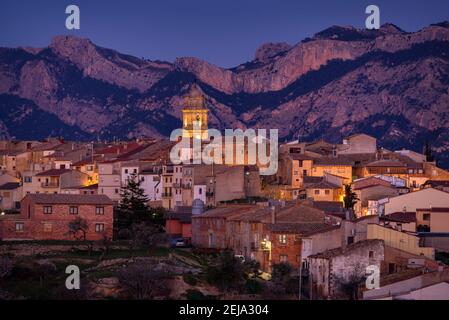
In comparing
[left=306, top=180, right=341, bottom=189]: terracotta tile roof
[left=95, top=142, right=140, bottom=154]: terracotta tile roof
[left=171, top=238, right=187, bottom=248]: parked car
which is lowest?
[left=171, top=238, right=187, bottom=248]: parked car

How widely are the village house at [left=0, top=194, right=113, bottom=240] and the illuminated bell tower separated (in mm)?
41867

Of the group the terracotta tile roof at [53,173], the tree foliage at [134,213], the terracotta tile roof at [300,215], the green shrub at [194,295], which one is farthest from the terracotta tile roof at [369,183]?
the green shrub at [194,295]

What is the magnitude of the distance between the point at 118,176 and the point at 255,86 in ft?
336

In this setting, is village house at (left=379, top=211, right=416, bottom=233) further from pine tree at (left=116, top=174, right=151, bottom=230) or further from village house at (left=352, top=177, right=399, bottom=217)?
pine tree at (left=116, top=174, right=151, bottom=230)

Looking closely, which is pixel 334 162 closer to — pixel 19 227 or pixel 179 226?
pixel 179 226

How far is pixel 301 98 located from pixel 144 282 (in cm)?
12501

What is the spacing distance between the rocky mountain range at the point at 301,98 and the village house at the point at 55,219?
2818 inches

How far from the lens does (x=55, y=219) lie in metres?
70.6

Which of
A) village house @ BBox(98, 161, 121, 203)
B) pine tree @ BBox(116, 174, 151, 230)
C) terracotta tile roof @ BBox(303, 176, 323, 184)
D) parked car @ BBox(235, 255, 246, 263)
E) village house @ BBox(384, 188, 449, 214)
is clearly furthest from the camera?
village house @ BBox(98, 161, 121, 203)

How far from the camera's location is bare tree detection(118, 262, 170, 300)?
55.1 meters

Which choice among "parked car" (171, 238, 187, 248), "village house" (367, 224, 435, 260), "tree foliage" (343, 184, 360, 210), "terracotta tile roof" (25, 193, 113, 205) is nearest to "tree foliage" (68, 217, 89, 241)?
"terracotta tile roof" (25, 193, 113, 205)

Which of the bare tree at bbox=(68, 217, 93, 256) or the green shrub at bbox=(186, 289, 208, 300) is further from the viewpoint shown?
the bare tree at bbox=(68, 217, 93, 256)
